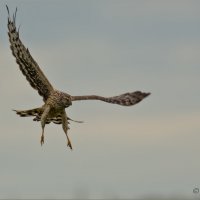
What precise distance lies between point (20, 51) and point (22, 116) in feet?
7.02

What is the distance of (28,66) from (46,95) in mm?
1044

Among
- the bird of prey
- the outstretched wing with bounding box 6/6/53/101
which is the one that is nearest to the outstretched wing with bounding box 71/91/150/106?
the bird of prey

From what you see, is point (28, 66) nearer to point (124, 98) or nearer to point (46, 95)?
point (46, 95)

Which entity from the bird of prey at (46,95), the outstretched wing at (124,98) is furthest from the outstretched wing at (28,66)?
the outstretched wing at (124,98)

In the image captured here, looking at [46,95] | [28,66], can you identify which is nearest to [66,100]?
[46,95]

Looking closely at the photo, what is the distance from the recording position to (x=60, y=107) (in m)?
20.3

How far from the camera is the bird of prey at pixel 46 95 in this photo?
20312 mm

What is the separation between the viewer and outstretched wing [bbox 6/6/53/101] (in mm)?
20562

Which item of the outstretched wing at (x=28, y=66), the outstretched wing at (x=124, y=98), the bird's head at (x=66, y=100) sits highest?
the outstretched wing at (x=28, y=66)

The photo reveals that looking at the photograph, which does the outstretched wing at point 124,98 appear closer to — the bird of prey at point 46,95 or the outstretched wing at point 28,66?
the bird of prey at point 46,95

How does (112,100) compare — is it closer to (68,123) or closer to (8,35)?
(68,123)

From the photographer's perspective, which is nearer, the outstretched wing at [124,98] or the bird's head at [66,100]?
the bird's head at [66,100]

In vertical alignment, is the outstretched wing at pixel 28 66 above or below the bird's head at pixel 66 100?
above

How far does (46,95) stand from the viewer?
20.7 meters
